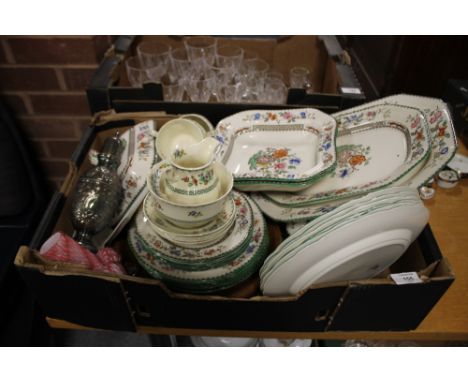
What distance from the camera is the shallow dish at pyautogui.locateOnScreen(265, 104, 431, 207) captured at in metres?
0.82

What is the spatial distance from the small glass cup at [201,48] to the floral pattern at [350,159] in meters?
0.67

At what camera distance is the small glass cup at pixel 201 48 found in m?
1.40

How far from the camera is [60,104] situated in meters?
1.49

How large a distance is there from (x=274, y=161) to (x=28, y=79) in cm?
102

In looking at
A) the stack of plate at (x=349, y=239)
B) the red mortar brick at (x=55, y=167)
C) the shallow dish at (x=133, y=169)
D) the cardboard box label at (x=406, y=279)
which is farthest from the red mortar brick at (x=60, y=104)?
the cardboard box label at (x=406, y=279)

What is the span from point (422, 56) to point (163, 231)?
127cm

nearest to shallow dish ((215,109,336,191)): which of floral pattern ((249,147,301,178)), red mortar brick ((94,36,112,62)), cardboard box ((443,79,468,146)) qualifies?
floral pattern ((249,147,301,178))

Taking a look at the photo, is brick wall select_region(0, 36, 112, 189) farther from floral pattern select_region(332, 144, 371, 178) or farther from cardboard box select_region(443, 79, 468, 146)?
cardboard box select_region(443, 79, 468, 146)

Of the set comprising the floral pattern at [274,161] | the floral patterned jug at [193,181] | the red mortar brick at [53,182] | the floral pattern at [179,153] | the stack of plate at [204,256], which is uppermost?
the floral pattern at [179,153]

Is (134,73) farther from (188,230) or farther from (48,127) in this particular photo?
(188,230)

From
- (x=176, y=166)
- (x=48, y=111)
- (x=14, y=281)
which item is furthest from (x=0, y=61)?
(x=176, y=166)

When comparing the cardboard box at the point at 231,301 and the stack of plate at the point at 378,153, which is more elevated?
the stack of plate at the point at 378,153

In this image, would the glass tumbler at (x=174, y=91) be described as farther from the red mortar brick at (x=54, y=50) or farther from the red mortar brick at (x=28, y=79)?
the red mortar brick at (x=28, y=79)

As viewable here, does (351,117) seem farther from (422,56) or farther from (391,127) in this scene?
(422,56)
